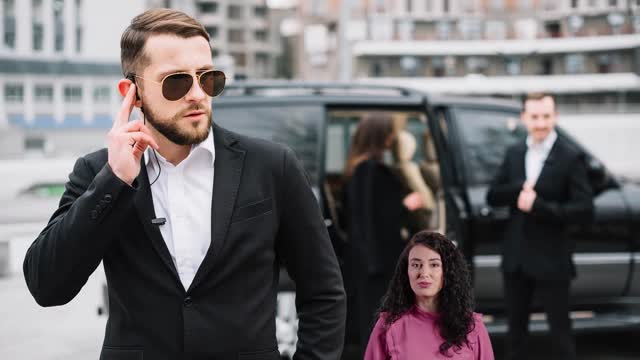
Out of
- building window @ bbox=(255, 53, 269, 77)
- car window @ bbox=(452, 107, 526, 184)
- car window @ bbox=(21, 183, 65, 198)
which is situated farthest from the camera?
building window @ bbox=(255, 53, 269, 77)

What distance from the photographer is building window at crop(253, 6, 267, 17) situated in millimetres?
99938

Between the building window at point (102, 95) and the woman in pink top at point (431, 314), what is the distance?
7841cm

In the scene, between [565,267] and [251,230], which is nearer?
[251,230]

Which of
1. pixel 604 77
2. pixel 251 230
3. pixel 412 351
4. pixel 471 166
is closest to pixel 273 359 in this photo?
pixel 251 230

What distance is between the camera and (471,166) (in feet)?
20.3

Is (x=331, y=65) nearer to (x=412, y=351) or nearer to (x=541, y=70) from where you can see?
(x=541, y=70)

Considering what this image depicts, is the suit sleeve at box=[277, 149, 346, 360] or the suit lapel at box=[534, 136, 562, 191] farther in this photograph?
the suit lapel at box=[534, 136, 562, 191]

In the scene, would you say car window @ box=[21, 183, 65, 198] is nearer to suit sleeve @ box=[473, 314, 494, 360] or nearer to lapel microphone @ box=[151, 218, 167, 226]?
suit sleeve @ box=[473, 314, 494, 360]

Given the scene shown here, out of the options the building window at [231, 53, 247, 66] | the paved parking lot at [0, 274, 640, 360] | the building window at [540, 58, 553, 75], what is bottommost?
the paved parking lot at [0, 274, 640, 360]

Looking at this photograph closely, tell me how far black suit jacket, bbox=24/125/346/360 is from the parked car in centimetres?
341

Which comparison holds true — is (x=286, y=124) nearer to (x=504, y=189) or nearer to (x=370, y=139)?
(x=370, y=139)

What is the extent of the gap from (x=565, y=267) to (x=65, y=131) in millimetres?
77176

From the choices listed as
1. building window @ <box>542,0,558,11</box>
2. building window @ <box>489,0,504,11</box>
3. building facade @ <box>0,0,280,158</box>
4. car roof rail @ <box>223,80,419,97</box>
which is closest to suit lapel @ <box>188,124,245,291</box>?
car roof rail @ <box>223,80,419,97</box>

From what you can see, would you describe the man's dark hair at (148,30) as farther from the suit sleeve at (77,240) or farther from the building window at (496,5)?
the building window at (496,5)
